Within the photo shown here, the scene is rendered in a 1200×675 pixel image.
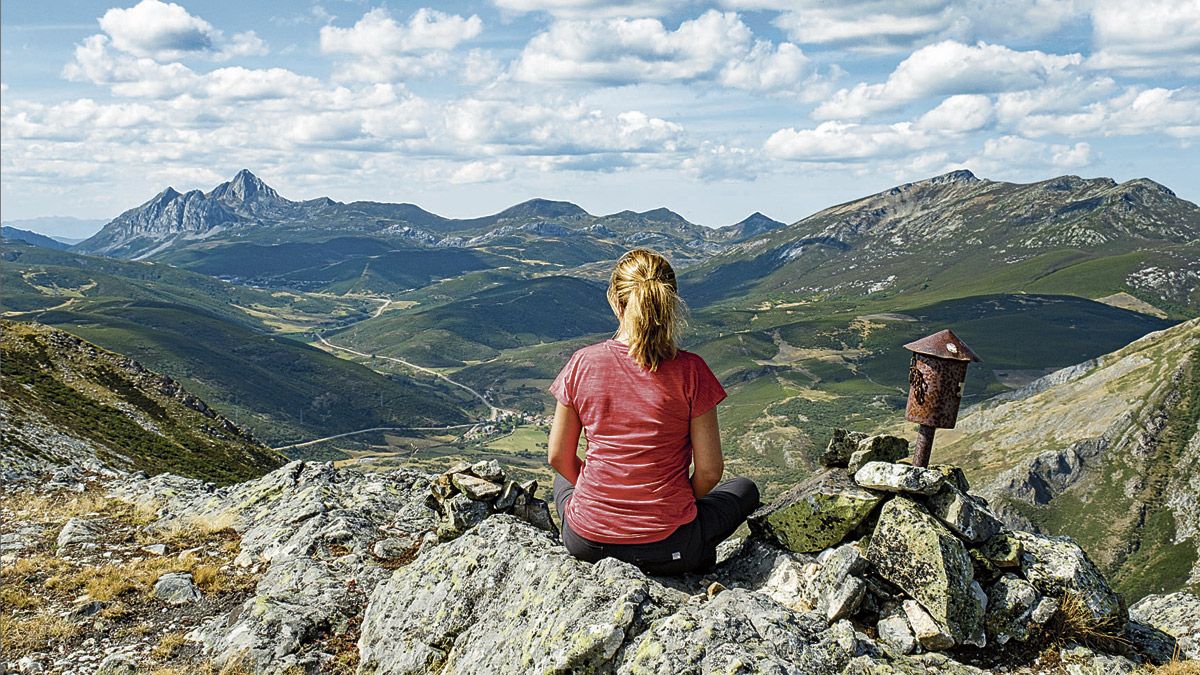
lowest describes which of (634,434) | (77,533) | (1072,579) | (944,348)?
(77,533)

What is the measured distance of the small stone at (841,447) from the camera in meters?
14.5

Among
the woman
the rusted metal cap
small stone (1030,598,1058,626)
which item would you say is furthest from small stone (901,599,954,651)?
the rusted metal cap

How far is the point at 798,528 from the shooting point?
13141 millimetres

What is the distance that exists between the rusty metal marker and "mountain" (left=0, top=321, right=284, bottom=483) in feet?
113

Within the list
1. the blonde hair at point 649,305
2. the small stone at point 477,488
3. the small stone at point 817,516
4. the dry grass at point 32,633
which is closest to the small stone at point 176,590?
the dry grass at point 32,633

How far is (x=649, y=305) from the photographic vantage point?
965 centimetres

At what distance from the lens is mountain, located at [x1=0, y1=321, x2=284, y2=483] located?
3869cm

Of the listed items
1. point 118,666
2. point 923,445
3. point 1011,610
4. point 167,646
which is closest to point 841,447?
point 923,445

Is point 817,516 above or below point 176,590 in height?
above

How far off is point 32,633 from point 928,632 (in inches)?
630

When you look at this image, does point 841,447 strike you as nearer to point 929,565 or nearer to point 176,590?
point 929,565

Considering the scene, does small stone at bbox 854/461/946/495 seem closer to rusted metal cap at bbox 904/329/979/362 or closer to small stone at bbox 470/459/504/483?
rusted metal cap at bbox 904/329/979/362

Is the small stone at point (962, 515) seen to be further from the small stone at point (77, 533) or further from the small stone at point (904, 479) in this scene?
the small stone at point (77, 533)

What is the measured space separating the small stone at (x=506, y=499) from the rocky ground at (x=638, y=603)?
0.05 meters
